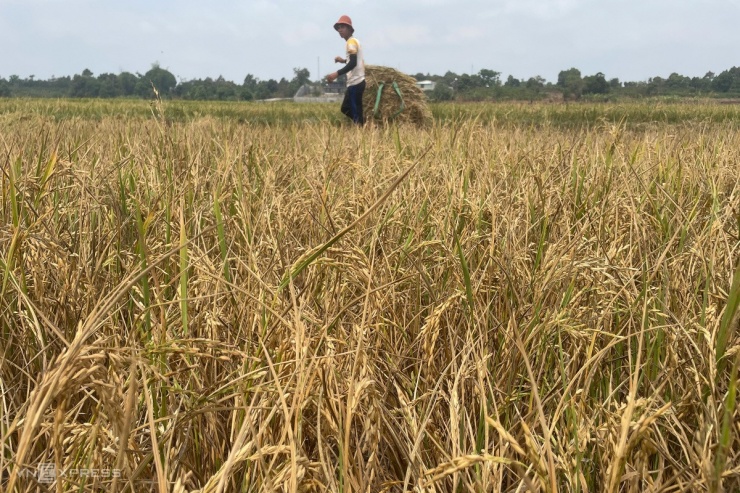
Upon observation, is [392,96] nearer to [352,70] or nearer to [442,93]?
[352,70]

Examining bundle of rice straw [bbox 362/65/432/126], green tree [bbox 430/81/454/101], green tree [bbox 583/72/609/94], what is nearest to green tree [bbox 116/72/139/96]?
green tree [bbox 430/81/454/101]

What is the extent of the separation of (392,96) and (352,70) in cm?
207

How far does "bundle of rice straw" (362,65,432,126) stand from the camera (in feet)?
31.3

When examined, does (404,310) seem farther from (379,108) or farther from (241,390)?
(379,108)

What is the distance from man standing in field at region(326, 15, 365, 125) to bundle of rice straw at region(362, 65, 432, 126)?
1719 mm

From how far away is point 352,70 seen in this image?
762 centimetres

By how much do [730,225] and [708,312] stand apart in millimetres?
787

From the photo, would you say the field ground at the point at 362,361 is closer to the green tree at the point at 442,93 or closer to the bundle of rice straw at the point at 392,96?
the bundle of rice straw at the point at 392,96

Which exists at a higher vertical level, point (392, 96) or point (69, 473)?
point (392, 96)

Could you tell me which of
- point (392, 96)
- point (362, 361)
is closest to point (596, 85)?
point (392, 96)

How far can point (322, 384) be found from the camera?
2.82 ft

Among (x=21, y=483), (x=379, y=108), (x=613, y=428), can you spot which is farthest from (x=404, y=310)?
(x=379, y=108)

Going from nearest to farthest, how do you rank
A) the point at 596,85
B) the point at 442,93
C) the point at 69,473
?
the point at 69,473 < the point at 442,93 < the point at 596,85

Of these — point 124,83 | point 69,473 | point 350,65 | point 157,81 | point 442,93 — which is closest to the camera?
point 69,473
